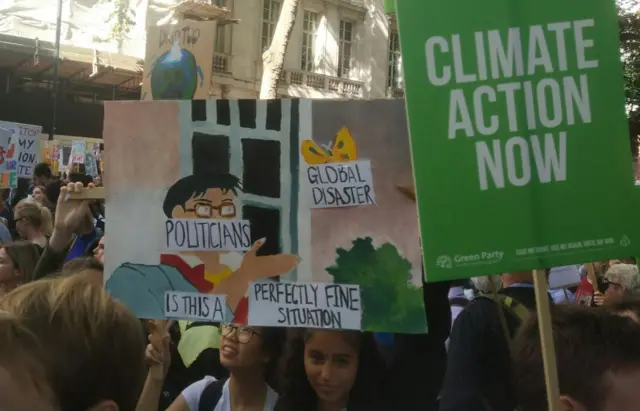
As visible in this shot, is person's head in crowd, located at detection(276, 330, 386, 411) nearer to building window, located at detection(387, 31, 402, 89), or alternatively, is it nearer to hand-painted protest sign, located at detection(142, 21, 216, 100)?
hand-painted protest sign, located at detection(142, 21, 216, 100)

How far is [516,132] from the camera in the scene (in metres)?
1.88

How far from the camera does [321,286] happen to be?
2393 mm

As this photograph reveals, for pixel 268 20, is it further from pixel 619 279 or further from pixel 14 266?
pixel 14 266

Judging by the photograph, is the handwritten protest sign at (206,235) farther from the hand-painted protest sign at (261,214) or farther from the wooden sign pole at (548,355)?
the wooden sign pole at (548,355)

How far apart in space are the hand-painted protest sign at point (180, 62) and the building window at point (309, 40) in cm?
1890

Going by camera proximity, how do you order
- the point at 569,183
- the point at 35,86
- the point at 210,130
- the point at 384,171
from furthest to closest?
the point at 35,86, the point at 210,130, the point at 384,171, the point at 569,183

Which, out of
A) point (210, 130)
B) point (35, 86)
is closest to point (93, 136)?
point (35, 86)

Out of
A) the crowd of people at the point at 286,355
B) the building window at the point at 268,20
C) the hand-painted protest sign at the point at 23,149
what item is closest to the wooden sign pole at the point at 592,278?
the crowd of people at the point at 286,355

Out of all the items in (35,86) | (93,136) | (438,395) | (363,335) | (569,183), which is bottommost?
(438,395)

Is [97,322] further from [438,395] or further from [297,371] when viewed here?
[438,395]

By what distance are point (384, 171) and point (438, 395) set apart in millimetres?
832

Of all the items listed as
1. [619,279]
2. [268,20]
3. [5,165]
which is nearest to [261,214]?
[619,279]

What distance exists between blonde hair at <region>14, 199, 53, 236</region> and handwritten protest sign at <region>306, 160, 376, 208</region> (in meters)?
3.46

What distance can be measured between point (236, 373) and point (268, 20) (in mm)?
22055
